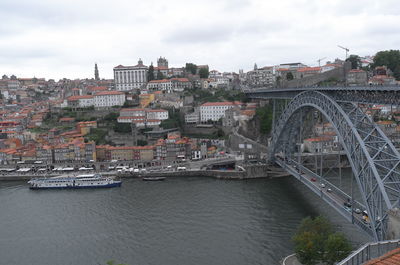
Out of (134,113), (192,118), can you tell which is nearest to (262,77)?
(192,118)

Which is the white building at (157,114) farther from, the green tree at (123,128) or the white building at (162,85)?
the white building at (162,85)

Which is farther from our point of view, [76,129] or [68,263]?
[76,129]

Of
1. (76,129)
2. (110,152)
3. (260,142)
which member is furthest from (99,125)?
(260,142)

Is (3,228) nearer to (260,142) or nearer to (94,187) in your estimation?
(94,187)

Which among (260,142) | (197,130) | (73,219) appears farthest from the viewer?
(197,130)

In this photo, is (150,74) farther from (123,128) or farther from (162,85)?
(123,128)

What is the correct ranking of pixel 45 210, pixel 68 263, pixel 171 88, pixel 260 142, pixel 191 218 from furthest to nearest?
pixel 171 88 < pixel 260 142 < pixel 45 210 < pixel 191 218 < pixel 68 263
